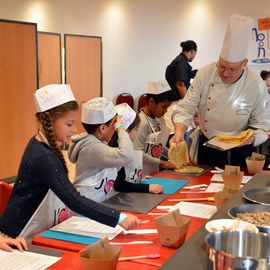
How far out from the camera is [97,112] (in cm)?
193

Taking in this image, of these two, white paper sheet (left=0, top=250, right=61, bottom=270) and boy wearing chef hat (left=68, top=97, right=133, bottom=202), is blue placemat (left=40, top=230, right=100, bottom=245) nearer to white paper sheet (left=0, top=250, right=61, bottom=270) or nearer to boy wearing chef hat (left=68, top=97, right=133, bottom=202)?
white paper sheet (left=0, top=250, right=61, bottom=270)

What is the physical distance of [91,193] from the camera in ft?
5.98

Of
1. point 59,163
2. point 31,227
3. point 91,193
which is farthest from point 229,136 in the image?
point 31,227

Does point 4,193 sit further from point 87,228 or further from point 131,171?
point 131,171

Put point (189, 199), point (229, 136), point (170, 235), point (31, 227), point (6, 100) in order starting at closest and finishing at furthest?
point (170, 235)
point (31, 227)
point (189, 199)
point (229, 136)
point (6, 100)

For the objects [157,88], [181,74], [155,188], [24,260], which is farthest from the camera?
[181,74]

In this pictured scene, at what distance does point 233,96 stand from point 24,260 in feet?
4.97

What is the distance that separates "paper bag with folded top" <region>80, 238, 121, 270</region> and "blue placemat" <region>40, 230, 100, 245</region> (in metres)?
0.21

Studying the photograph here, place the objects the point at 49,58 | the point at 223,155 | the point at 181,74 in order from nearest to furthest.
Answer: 1. the point at 223,155
2. the point at 181,74
3. the point at 49,58

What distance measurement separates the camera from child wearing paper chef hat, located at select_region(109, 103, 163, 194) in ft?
6.15

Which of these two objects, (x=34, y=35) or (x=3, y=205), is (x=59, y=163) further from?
(x=34, y=35)

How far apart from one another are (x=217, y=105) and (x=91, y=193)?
2.95ft

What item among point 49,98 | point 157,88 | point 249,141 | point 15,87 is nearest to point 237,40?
point 249,141

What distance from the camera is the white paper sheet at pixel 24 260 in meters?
1.06
